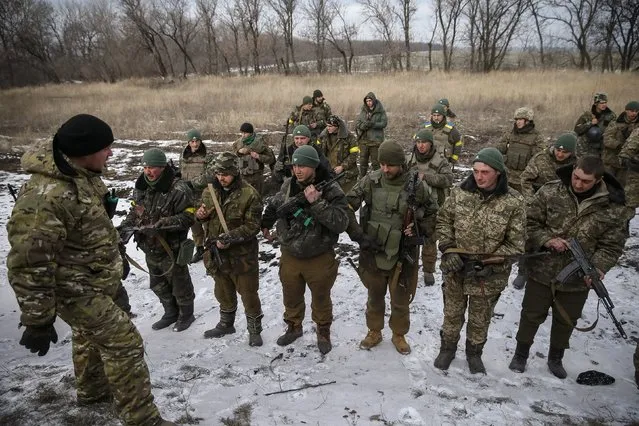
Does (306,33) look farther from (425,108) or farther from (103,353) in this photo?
(103,353)

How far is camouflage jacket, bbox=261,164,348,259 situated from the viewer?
129 inches

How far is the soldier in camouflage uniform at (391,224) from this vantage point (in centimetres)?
344

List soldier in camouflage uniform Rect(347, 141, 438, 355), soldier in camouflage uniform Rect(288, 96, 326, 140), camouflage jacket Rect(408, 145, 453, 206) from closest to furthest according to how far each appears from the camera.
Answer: soldier in camouflage uniform Rect(347, 141, 438, 355) < camouflage jacket Rect(408, 145, 453, 206) < soldier in camouflage uniform Rect(288, 96, 326, 140)

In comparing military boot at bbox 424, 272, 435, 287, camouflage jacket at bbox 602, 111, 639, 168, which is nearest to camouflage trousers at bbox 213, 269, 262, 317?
military boot at bbox 424, 272, 435, 287

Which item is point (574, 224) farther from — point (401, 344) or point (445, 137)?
point (445, 137)

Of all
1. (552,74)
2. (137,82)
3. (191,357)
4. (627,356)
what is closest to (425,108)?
(552,74)

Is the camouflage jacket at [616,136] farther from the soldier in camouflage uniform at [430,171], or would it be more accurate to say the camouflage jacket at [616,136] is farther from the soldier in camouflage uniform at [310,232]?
the soldier in camouflage uniform at [310,232]

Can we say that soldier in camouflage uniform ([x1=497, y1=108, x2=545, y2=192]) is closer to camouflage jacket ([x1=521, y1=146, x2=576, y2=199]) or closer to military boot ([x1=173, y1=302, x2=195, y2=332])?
camouflage jacket ([x1=521, y1=146, x2=576, y2=199])

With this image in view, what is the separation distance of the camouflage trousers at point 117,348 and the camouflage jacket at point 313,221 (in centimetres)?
144

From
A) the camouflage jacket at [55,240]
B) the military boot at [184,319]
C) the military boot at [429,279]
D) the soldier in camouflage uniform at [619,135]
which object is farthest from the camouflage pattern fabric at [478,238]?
the soldier in camouflage uniform at [619,135]

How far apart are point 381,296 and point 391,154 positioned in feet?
4.50

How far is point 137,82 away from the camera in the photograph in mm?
28750

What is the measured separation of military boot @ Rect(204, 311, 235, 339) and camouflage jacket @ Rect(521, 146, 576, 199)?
3.64m

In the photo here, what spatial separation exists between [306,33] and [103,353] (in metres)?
37.0
